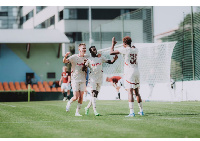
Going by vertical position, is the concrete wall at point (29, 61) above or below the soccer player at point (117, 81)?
above

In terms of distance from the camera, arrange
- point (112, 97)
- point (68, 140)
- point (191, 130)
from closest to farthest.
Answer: point (68, 140)
point (191, 130)
point (112, 97)

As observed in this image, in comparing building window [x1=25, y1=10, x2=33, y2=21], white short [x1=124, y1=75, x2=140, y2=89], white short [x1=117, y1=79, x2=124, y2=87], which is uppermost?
building window [x1=25, y1=10, x2=33, y2=21]

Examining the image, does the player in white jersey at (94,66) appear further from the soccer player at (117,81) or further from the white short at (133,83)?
the soccer player at (117,81)

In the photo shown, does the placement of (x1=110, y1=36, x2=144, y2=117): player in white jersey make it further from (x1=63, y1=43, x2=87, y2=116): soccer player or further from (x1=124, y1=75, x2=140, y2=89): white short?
(x1=63, y1=43, x2=87, y2=116): soccer player

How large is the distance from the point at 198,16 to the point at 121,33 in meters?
9.03

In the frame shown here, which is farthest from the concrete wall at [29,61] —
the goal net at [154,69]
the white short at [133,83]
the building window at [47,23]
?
the white short at [133,83]

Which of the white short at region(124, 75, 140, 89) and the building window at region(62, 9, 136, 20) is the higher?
the building window at region(62, 9, 136, 20)

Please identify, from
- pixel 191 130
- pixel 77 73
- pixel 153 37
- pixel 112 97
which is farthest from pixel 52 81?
pixel 191 130

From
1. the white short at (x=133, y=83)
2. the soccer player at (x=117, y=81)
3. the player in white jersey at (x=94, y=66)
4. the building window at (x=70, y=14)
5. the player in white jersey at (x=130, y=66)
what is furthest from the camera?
the building window at (x=70, y=14)

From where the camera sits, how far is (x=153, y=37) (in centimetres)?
2545

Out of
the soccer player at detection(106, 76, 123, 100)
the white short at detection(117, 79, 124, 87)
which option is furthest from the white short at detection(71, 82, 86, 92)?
the white short at detection(117, 79, 124, 87)

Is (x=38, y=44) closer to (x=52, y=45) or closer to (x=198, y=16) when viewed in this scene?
(x=52, y=45)

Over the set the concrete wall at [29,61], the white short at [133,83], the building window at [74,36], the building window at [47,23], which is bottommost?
the white short at [133,83]

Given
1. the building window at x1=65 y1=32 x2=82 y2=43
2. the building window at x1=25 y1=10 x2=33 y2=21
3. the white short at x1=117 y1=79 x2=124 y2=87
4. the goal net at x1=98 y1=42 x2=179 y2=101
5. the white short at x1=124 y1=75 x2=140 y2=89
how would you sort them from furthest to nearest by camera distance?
1. the building window at x1=25 y1=10 x2=33 y2=21
2. the building window at x1=65 y1=32 x2=82 y2=43
3. the white short at x1=117 y1=79 x2=124 y2=87
4. the goal net at x1=98 y1=42 x2=179 y2=101
5. the white short at x1=124 y1=75 x2=140 y2=89
